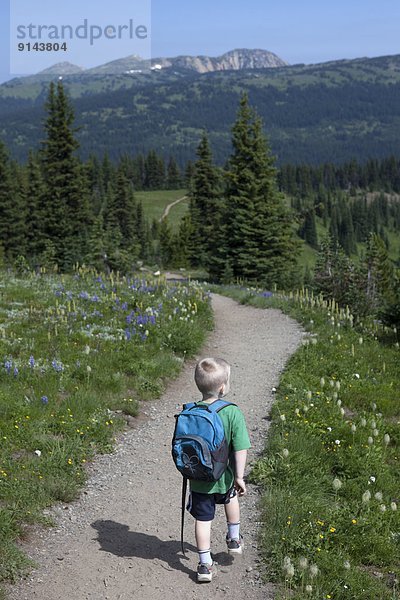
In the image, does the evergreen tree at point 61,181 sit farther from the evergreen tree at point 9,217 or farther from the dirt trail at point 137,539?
the dirt trail at point 137,539

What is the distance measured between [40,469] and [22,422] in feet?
4.19

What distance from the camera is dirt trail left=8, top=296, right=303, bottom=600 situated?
5.84 m

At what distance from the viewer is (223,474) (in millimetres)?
5809

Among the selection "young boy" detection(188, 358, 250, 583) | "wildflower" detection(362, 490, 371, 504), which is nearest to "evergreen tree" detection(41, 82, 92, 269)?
"wildflower" detection(362, 490, 371, 504)

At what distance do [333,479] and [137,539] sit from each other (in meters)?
2.86

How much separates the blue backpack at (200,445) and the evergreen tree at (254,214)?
2995cm

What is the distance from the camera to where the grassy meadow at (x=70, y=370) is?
7.44m

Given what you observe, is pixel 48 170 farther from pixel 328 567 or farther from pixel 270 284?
pixel 328 567

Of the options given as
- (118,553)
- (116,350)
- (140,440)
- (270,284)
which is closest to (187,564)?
(118,553)

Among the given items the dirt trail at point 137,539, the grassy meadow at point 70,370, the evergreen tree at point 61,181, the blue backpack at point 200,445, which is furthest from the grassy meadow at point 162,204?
the blue backpack at point 200,445

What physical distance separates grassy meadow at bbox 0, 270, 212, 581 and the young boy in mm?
1794

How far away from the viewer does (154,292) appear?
17.7 m

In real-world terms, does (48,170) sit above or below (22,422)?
above

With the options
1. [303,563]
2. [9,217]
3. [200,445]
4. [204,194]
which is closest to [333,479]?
[303,563]
